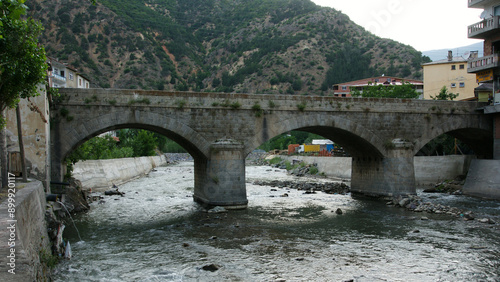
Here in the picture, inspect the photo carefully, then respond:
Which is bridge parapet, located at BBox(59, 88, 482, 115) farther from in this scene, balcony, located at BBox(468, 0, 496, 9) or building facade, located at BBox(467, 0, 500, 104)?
balcony, located at BBox(468, 0, 496, 9)

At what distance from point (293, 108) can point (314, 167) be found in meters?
24.0

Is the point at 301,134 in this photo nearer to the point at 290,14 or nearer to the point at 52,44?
the point at 290,14

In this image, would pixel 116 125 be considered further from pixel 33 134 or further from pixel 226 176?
pixel 226 176

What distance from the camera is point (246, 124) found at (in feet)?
75.8

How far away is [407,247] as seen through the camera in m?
14.4

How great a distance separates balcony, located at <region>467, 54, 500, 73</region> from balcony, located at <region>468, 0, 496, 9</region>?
13.8ft

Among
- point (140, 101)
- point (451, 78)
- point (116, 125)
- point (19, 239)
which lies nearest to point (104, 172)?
point (116, 125)

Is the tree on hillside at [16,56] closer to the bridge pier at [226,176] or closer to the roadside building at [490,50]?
the bridge pier at [226,176]

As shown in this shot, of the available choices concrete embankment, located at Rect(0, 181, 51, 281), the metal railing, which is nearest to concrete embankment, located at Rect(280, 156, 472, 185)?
concrete embankment, located at Rect(0, 181, 51, 281)

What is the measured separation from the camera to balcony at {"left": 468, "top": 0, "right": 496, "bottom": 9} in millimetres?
29872

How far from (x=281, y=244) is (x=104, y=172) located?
2223 centimetres

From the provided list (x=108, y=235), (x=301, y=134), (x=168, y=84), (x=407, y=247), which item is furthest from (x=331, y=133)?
(x=168, y=84)

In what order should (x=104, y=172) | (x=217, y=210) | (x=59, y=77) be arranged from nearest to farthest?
1. (x=217, y=210)
2. (x=104, y=172)
3. (x=59, y=77)

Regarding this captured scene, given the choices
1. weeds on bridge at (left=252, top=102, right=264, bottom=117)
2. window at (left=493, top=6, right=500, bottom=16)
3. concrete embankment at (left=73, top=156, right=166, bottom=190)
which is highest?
window at (left=493, top=6, right=500, bottom=16)
